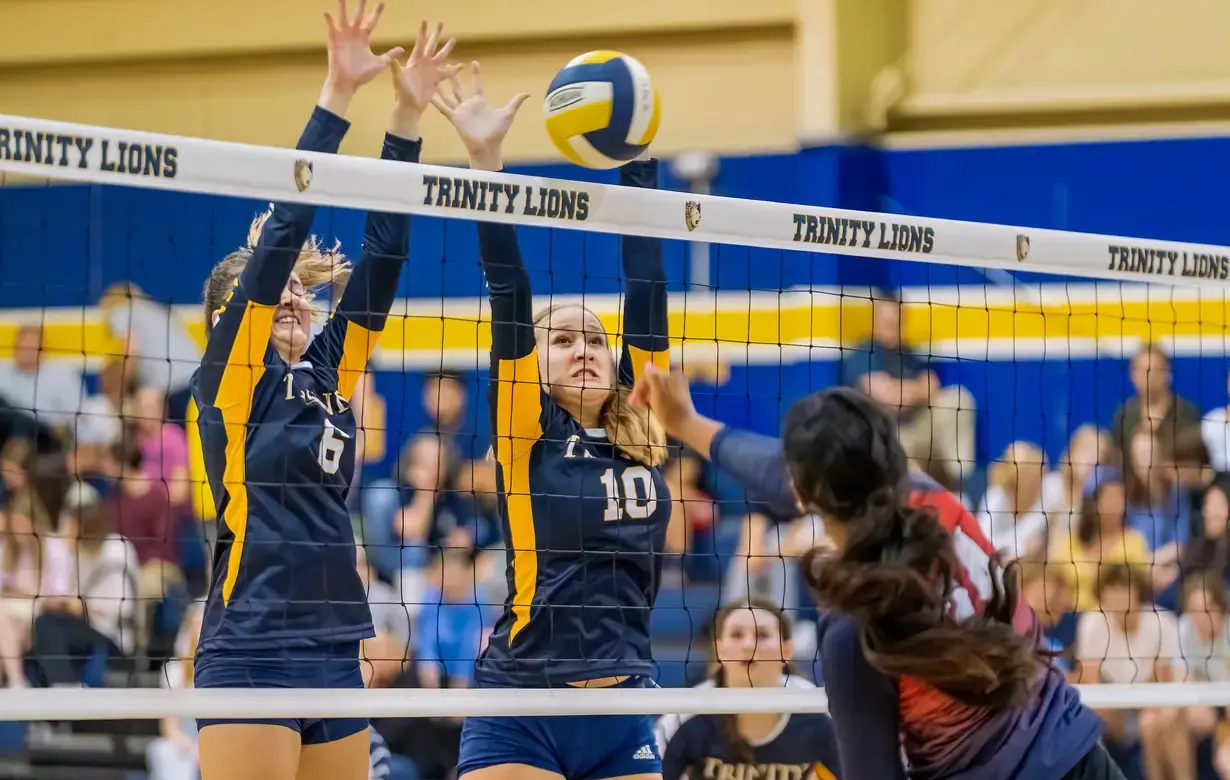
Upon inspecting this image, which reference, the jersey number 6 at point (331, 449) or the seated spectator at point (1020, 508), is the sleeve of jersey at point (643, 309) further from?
the seated spectator at point (1020, 508)

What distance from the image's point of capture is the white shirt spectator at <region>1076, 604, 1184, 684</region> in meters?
6.81

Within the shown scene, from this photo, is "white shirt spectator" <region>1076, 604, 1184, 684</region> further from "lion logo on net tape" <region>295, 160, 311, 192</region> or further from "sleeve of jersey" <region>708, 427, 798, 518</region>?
"lion logo on net tape" <region>295, 160, 311, 192</region>

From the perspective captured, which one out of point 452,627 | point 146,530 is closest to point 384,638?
point 452,627

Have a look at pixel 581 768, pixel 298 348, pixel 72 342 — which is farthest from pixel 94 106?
pixel 581 768

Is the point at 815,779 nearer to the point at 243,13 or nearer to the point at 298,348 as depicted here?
the point at 298,348

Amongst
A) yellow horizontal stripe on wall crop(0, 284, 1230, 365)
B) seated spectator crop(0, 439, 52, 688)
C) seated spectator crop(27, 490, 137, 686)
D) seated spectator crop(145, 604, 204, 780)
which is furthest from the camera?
yellow horizontal stripe on wall crop(0, 284, 1230, 365)

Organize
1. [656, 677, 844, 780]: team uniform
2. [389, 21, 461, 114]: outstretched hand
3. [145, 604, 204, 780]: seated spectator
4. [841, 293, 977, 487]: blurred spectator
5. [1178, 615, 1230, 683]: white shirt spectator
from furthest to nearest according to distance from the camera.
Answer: [841, 293, 977, 487]: blurred spectator < [145, 604, 204, 780]: seated spectator < [1178, 615, 1230, 683]: white shirt spectator < [656, 677, 844, 780]: team uniform < [389, 21, 461, 114]: outstretched hand

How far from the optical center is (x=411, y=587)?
27.1 ft

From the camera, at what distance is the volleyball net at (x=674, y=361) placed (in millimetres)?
3994

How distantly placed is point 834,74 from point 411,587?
4.89 metres

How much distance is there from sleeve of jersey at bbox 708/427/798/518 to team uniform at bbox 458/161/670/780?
98 cm

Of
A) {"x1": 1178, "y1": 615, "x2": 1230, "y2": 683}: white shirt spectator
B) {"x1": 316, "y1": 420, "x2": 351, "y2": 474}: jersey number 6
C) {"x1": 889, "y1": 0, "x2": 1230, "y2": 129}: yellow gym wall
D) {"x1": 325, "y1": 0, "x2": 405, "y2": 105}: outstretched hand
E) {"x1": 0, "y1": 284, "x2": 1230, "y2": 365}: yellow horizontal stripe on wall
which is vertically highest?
{"x1": 889, "y1": 0, "x2": 1230, "y2": 129}: yellow gym wall

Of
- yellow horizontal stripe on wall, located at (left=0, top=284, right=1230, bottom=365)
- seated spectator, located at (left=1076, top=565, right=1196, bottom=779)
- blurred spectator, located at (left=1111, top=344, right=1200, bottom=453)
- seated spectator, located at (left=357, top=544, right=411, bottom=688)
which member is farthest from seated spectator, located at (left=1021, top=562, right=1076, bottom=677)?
seated spectator, located at (left=357, top=544, right=411, bottom=688)

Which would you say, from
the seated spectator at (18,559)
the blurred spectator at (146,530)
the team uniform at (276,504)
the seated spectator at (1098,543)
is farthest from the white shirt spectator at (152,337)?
the team uniform at (276,504)
